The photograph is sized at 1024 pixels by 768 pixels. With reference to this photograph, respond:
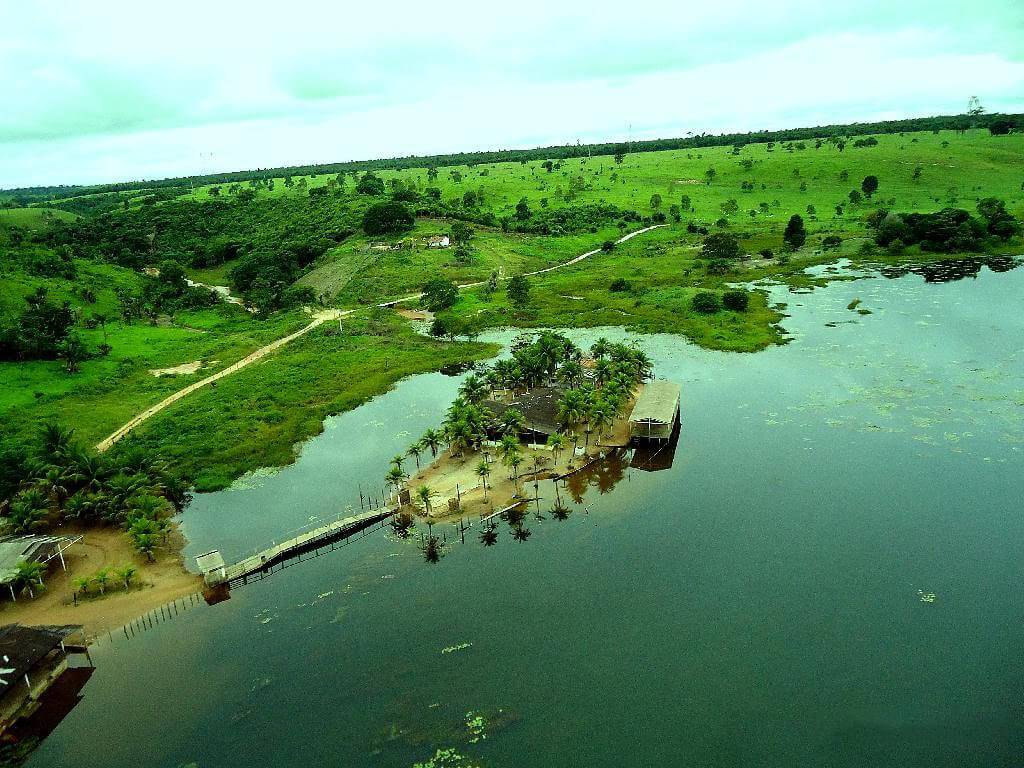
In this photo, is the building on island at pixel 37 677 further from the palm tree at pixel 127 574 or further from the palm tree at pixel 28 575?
the palm tree at pixel 127 574

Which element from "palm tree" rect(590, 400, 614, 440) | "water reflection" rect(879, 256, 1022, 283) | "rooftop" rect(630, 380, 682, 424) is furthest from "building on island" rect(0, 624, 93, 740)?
"water reflection" rect(879, 256, 1022, 283)

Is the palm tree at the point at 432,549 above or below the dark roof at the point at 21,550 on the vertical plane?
below

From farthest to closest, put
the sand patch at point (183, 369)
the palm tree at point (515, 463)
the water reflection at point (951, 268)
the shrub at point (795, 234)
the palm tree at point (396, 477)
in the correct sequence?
1. the shrub at point (795, 234)
2. the water reflection at point (951, 268)
3. the sand patch at point (183, 369)
4. the palm tree at point (515, 463)
5. the palm tree at point (396, 477)

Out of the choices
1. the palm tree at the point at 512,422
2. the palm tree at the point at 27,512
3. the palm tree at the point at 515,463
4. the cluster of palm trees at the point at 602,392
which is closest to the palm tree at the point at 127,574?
the palm tree at the point at 27,512

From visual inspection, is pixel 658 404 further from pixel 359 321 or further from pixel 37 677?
pixel 359 321

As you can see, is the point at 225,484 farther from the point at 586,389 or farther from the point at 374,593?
the point at 586,389
